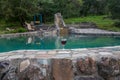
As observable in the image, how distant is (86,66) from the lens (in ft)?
10.3

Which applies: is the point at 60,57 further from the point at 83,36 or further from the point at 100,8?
the point at 100,8

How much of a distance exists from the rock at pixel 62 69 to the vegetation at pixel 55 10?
16387mm

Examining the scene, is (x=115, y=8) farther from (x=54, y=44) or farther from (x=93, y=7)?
(x=93, y=7)

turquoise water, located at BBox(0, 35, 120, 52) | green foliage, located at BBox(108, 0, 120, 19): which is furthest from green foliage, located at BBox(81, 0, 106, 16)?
turquoise water, located at BBox(0, 35, 120, 52)

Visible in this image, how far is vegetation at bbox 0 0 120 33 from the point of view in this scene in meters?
20.4

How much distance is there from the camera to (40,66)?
3125 mm

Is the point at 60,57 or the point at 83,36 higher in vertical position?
the point at 60,57

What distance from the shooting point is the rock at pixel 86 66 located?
3.12 meters

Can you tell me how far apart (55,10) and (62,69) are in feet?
72.2

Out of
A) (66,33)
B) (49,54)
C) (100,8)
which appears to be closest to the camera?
(49,54)

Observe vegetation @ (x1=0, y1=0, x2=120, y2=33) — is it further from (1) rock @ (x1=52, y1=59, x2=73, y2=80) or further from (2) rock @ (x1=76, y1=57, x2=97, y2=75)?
(1) rock @ (x1=52, y1=59, x2=73, y2=80)

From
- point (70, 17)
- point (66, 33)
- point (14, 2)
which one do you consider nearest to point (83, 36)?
point (66, 33)

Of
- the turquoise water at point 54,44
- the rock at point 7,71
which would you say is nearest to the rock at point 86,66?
the rock at point 7,71

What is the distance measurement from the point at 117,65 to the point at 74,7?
23789mm
